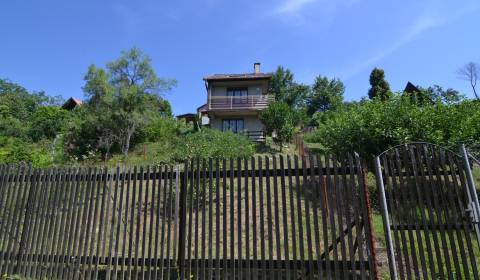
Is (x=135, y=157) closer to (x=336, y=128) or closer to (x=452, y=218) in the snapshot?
(x=336, y=128)

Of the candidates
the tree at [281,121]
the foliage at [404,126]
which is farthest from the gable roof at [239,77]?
the foliage at [404,126]

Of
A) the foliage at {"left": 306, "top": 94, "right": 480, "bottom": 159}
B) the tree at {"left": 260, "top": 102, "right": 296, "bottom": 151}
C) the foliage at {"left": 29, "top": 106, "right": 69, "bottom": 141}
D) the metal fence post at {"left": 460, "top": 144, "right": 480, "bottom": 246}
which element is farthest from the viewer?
the foliage at {"left": 29, "top": 106, "right": 69, "bottom": 141}

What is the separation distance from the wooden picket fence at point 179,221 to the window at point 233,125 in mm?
21837

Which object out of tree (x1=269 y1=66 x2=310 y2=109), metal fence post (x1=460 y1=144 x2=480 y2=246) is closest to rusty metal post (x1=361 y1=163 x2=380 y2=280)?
metal fence post (x1=460 y1=144 x2=480 y2=246)

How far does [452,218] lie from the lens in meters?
4.10

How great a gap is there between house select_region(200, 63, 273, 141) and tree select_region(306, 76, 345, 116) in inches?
967

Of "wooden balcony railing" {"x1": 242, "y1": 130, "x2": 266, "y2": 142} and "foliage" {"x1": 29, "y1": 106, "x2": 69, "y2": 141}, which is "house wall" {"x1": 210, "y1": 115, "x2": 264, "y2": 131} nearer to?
"wooden balcony railing" {"x1": 242, "y1": 130, "x2": 266, "y2": 142}

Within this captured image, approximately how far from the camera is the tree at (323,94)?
51.1 metres

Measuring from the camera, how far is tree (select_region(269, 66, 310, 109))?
161ft

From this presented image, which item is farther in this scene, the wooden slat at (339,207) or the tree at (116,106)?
the tree at (116,106)

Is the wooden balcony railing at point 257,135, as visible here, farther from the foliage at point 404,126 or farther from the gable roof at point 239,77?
the foliage at point 404,126

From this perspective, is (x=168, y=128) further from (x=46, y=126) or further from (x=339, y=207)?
(x=339, y=207)

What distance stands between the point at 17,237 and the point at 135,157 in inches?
607

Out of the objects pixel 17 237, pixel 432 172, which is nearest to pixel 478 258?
pixel 432 172
